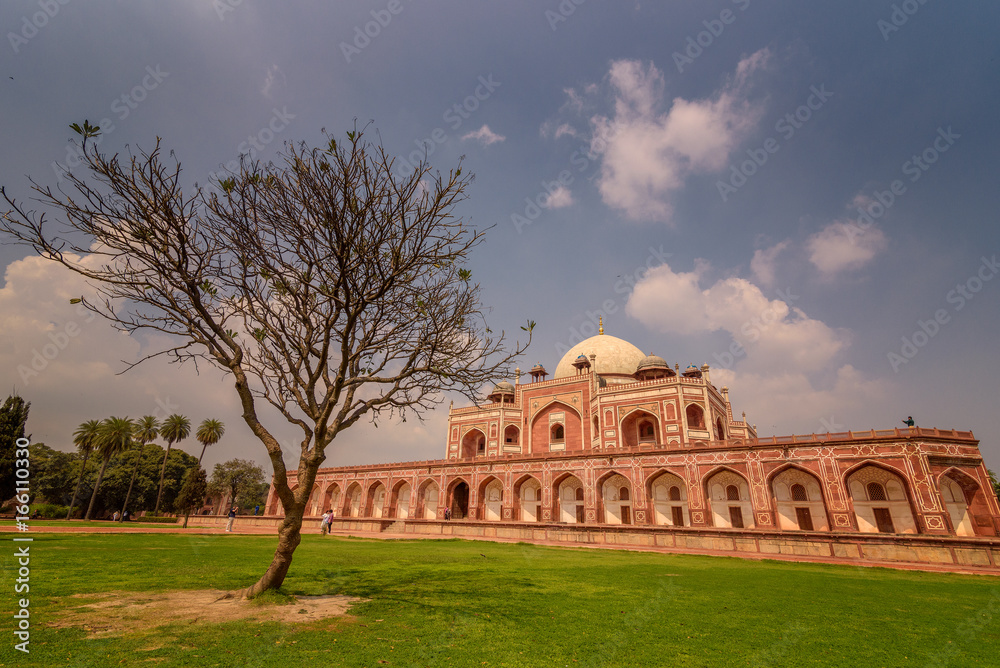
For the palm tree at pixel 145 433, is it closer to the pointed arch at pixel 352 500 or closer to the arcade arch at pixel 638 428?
the pointed arch at pixel 352 500

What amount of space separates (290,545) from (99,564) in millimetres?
6579

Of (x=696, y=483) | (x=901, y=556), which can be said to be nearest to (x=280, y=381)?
(x=901, y=556)

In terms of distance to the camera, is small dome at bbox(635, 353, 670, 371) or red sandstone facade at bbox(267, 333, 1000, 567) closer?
red sandstone facade at bbox(267, 333, 1000, 567)

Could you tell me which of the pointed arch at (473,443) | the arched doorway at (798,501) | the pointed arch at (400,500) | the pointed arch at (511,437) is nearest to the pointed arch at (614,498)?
the arched doorway at (798,501)

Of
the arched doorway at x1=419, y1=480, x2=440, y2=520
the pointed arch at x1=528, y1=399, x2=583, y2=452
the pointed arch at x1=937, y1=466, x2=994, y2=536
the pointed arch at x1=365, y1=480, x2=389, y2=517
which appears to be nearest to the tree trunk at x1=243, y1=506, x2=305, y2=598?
the pointed arch at x1=937, y1=466, x2=994, y2=536

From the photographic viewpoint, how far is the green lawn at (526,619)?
497cm

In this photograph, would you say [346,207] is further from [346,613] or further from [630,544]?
[630,544]

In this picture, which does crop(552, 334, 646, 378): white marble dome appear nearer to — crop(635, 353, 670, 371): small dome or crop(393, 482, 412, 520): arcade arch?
crop(635, 353, 670, 371): small dome

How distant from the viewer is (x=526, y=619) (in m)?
6.76

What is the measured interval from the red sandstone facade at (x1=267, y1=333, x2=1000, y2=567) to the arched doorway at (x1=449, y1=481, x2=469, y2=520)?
0.19 m

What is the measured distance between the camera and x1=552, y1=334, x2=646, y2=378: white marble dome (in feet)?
146

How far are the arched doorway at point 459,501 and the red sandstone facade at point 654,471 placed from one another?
0.64 feet

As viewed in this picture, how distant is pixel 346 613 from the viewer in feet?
21.7

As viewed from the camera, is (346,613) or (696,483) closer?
(346,613)
